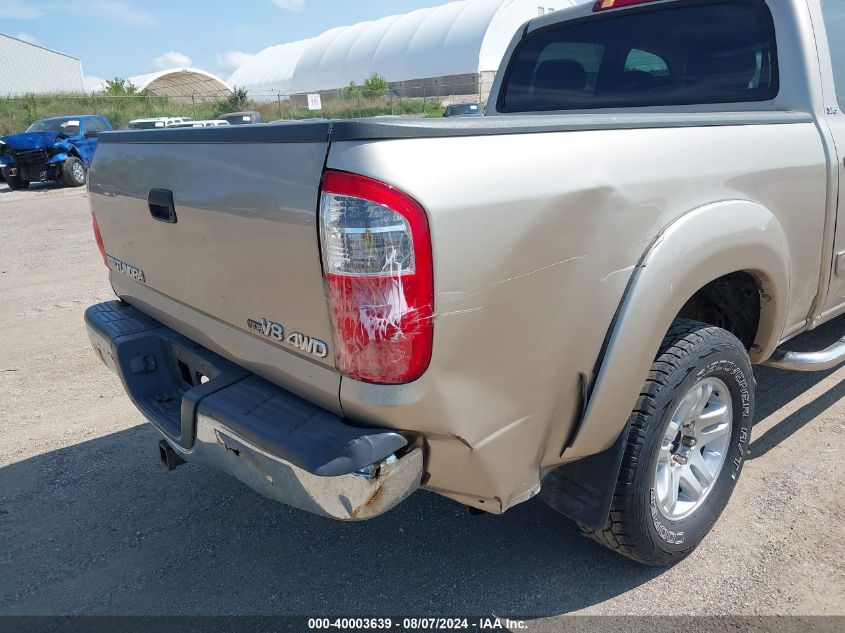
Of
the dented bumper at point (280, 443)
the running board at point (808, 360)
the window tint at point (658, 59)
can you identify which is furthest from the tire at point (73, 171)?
the running board at point (808, 360)

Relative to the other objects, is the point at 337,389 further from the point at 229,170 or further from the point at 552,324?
the point at 229,170

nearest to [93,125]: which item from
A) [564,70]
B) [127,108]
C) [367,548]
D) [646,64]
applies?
[564,70]

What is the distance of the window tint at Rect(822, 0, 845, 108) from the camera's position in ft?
10.1

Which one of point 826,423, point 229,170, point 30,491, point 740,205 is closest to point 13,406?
A: point 30,491

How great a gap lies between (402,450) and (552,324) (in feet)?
1.74

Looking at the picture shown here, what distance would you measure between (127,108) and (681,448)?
3973 centimetres

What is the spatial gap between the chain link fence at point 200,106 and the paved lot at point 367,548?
20.8m

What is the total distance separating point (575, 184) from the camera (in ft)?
6.15

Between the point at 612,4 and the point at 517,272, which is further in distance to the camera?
the point at 612,4

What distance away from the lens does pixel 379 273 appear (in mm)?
1683

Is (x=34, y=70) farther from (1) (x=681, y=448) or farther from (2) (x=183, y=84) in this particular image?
(1) (x=681, y=448)

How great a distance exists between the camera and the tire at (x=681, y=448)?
223cm

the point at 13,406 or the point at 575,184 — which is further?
the point at 13,406

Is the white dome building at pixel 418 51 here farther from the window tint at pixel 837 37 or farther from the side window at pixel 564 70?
the window tint at pixel 837 37
